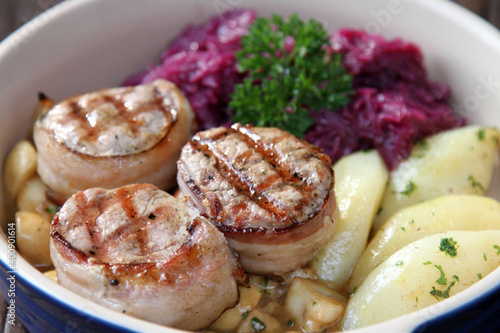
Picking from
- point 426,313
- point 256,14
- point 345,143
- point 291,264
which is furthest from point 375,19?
point 426,313

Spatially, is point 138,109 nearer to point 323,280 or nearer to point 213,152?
point 213,152

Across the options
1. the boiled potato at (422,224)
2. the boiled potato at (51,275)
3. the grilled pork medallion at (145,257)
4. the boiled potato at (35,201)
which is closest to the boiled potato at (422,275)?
the boiled potato at (422,224)

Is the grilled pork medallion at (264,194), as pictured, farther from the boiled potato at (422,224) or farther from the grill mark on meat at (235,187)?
the boiled potato at (422,224)

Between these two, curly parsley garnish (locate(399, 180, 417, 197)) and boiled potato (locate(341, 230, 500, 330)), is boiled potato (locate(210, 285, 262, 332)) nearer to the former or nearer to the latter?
boiled potato (locate(341, 230, 500, 330))

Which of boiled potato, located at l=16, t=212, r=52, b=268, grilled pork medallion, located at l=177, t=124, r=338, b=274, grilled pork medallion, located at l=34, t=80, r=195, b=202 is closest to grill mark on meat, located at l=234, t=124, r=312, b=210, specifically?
grilled pork medallion, located at l=177, t=124, r=338, b=274

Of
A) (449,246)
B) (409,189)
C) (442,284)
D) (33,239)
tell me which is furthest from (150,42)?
(442,284)

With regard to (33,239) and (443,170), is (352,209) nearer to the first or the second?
(443,170)
